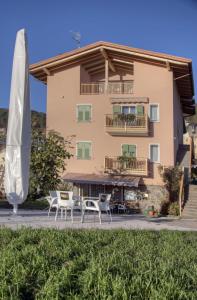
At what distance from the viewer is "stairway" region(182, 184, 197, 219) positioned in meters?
25.8

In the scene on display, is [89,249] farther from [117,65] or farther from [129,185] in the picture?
[117,65]

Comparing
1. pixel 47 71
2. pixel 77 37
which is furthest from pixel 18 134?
pixel 77 37

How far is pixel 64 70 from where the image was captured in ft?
109

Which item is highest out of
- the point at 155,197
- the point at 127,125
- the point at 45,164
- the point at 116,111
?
the point at 116,111

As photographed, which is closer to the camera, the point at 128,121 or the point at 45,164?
the point at 45,164

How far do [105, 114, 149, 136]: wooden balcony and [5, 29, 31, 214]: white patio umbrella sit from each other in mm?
19604

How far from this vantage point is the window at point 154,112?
31.1 meters

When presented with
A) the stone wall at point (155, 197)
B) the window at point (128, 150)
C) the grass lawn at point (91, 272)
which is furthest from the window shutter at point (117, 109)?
the grass lawn at point (91, 272)

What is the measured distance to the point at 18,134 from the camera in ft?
36.1

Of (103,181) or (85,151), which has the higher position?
(85,151)

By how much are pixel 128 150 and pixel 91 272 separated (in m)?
27.3

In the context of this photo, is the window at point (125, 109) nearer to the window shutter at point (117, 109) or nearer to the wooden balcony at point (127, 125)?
the window shutter at point (117, 109)

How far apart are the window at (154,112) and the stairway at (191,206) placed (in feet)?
19.3

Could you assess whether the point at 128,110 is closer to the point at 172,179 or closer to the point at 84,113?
the point at 84,113
